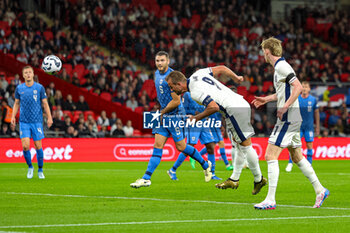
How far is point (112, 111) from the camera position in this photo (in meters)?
27.1

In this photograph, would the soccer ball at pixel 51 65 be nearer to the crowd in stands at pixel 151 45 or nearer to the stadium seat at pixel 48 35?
the crowd in stands at pixel 151 45

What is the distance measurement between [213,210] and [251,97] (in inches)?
757

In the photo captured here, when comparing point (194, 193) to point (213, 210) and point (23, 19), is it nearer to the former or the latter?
point (213, 210)

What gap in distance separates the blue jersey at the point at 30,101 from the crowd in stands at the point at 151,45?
8.83m

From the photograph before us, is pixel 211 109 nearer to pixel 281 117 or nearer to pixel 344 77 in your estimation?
pixel 281 117

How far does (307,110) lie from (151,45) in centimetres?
1439

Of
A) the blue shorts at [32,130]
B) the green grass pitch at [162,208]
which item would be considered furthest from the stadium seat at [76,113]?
the green grass pitch at [162,208]

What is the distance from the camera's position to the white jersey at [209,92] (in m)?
9.94

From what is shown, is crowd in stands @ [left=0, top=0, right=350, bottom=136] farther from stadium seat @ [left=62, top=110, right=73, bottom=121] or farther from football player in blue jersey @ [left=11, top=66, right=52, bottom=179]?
football player in blue jersey @ [left=11, top=66, right=52, bottom=179]

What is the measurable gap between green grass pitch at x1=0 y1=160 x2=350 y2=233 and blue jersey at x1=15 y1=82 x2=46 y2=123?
158 cm

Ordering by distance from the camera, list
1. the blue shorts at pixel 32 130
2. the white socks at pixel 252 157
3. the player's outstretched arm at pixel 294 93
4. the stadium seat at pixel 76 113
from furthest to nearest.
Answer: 1. the stadium seat at pixel 76 113
2. the blue shorts at pixel 32 130
3. the white socks at pixel 252 157
4. the player's outstretched arm at pixel 294 93

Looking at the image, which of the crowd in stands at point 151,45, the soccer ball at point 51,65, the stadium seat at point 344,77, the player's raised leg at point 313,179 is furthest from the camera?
the stadium seat at point 344,77

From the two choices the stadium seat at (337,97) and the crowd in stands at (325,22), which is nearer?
the stadium seat at (337,97)

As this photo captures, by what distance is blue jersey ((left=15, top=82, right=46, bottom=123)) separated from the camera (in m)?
14.6
